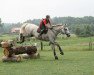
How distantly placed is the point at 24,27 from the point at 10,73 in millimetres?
8370

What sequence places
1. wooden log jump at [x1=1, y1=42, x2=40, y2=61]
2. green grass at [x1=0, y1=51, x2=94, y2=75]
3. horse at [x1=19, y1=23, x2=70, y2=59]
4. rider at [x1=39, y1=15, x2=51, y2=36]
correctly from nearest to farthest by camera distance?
1. green grass at [x1=0, y1=51, x2=94, y2=75]
2. wooden log jump at [x1=1, y1=42, x2=40, y2=61]
3. rider at [x1=39, y1=15, x2=51, y2=36]
4. horse at [x1=19, y1=23, x2=70, y2=59]

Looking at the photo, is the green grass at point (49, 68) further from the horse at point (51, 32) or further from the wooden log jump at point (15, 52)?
the horse at point (51, 32)

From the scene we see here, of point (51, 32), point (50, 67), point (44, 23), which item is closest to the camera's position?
point (50, 67)

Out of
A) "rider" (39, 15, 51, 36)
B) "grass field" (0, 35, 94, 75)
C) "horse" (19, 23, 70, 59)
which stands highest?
"rider" (39, 15, 51, 36)

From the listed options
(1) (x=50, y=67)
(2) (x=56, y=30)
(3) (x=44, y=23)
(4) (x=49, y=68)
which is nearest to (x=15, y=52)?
(3) (x=44, y=23)

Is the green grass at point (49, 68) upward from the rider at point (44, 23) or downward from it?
downward

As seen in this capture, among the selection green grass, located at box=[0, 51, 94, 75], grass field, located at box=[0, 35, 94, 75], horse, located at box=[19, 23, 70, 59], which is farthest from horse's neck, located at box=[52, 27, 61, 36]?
green grass, located at box=[0, 51, 94, 75]

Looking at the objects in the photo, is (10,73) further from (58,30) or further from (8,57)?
(58,30)

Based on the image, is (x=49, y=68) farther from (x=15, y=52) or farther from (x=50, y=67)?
(x=15, y=52)

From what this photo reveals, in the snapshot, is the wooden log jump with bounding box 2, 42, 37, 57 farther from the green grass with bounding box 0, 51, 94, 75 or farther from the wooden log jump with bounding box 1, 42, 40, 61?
the green grass with bounding box 0, 51, 94, 75

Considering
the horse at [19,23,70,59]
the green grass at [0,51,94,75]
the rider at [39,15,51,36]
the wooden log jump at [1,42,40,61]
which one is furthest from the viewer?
the horse at [19,23,70,59]

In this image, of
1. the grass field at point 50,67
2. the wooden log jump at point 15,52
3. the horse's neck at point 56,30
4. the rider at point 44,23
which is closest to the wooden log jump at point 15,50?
the wooden log jump at point 15,52

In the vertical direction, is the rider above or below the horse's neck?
above

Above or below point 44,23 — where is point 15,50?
below
